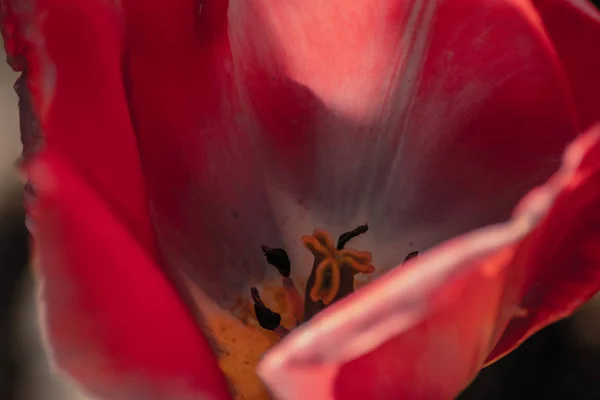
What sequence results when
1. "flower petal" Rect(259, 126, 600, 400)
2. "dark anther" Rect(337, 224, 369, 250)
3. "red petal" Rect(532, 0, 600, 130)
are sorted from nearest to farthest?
"flower petal" Rect(259, 126, 600, 400)
"red petal" Rect(532, 0, 600, 130)
"dark anther" Rect(337, 224, 369, 250)

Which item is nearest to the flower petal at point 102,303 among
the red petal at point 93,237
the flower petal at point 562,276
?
the red petal at point 93,237

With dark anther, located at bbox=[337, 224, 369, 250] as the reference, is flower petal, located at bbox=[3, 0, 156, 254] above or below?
above

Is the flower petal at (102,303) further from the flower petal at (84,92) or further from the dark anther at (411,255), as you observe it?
the dark anther at (411,255)

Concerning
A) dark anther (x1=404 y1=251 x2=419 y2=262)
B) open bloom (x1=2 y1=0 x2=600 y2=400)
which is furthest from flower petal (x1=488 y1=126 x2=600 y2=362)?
dark anther (x1=404 y1=251 x2=419 y2=262)

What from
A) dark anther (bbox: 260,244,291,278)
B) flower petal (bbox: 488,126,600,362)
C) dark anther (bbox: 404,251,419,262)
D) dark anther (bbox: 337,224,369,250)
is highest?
dark anther (bbox: 260,244,291,278)

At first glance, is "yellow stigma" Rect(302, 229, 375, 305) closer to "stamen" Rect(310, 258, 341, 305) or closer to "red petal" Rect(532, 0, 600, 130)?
"stamen" Rect(310, 258, 341, 305)

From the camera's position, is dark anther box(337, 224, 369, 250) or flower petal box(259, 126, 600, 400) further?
dark anther box(337, 224, 369, 250)

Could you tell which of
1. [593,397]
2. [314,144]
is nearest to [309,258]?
[314,144]

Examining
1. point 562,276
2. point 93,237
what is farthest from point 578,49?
point 93,237
